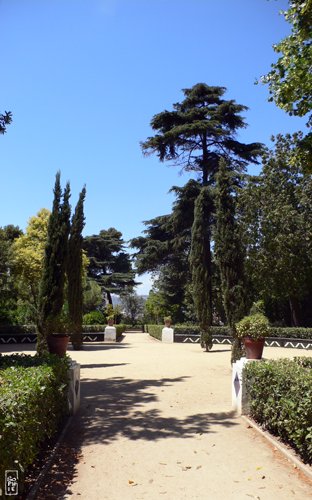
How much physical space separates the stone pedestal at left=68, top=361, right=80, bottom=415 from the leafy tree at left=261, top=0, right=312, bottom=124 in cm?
691

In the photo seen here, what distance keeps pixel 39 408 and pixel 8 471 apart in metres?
1.45

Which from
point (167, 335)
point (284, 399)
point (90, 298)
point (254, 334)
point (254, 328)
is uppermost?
point (90, 298)

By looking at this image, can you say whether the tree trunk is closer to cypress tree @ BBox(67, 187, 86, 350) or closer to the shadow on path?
cypress tree @ BBox(67, 187, 86, 350)

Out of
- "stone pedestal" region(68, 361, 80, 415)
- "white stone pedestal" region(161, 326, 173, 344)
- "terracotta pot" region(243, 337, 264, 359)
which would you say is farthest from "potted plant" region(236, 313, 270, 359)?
"white stone pedestal" region(161, 326, 173, 344)

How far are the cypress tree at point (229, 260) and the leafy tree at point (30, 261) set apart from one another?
1441 centimetres

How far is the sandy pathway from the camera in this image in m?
4.47

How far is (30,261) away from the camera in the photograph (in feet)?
86.3

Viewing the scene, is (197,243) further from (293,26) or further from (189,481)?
(189,481)

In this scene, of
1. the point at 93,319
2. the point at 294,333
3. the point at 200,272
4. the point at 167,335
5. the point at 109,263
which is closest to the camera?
the point at 200,272

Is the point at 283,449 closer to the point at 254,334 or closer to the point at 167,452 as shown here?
the point at 167,452

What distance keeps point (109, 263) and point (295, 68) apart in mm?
A: 41667

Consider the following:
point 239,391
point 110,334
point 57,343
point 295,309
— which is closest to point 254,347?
point 239,391

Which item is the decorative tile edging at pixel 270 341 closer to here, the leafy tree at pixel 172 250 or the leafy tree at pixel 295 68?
the leafy tree at pixel 172 250

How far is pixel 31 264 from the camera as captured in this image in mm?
26266
